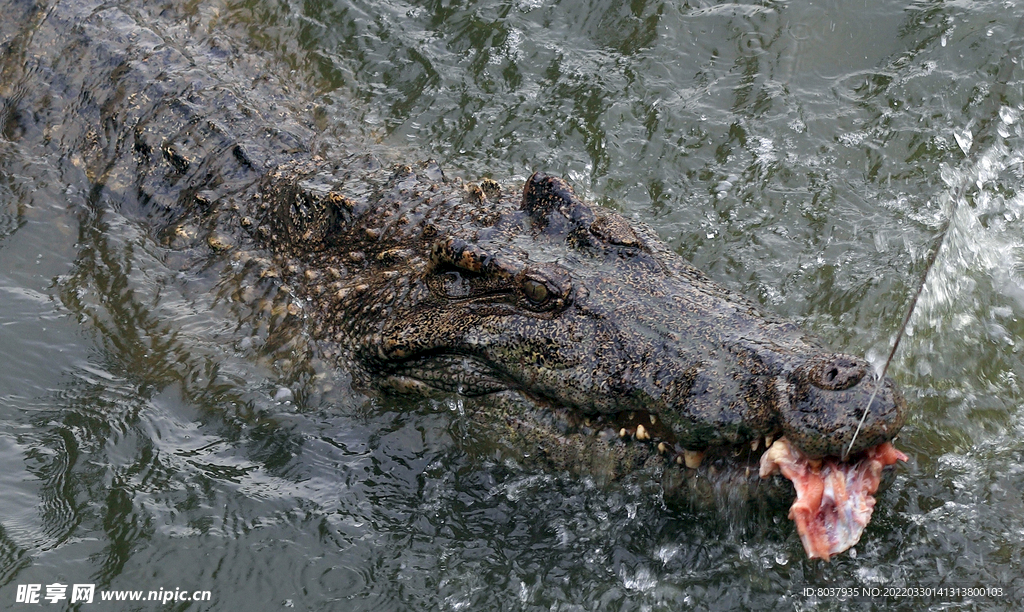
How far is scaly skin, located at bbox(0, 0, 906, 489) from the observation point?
345 centimetres

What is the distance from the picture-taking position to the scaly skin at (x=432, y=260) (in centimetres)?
345

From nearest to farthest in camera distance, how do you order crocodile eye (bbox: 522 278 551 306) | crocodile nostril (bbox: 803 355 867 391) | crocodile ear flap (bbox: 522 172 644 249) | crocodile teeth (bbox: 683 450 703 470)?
crocodile nostril (bbox: 803 355 867 391), crocodile teeth (bbox: 683 450 703 470), crocodile eye (bbox: 522 278 551 306), crocodile ear flap (bbox: 522 172 644 249)

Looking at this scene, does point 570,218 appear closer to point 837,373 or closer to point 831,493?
point 837,373

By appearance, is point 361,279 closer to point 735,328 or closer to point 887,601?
point 735,328

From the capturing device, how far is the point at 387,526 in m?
4.27

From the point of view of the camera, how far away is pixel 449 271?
424cm

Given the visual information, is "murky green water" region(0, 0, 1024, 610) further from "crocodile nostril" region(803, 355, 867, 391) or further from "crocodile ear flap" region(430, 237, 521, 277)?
"crocodile nostril" region(803, 355, 867, 391)

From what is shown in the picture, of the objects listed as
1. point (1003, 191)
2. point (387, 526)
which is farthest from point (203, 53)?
point (1003, 191)

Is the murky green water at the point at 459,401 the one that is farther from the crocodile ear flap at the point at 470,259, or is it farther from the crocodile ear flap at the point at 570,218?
the crocodile ear flap at the point at 570,218

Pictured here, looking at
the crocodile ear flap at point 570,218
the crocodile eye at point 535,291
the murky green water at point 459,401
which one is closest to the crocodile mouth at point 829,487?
the murky green water at point 459,401

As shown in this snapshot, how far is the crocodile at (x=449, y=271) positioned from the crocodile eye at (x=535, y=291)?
0.01 m

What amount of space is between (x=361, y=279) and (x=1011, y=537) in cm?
367

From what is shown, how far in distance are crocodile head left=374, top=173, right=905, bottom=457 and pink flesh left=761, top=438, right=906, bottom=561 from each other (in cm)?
17

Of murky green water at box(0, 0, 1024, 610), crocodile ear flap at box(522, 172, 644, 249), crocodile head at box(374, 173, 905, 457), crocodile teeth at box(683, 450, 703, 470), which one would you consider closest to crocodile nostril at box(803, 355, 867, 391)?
crocodile head at box(374, 173, 905, 457)
